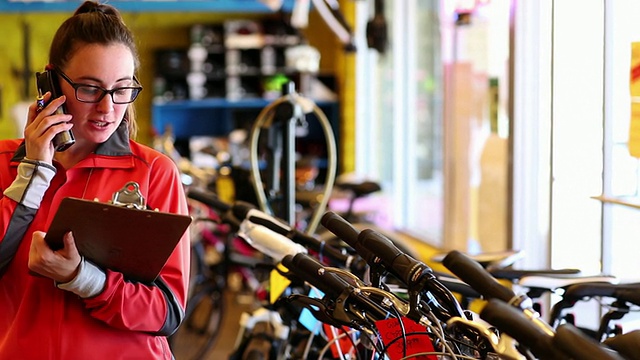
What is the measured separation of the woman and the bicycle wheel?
10.4ft

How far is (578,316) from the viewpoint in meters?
3.69

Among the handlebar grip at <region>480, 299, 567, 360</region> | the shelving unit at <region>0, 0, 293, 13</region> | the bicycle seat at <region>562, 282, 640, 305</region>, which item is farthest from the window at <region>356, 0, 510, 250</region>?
the handlebar grip at <region>480, 299, 567, 360</region>

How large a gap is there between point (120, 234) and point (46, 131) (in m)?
0.26

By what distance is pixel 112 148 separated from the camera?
190 centimetres

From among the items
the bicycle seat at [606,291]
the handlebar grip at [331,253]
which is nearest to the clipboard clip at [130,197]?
the handlebar grip at [331,253]

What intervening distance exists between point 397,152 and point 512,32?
3.07 metres

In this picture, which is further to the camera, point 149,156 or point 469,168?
point 469,168

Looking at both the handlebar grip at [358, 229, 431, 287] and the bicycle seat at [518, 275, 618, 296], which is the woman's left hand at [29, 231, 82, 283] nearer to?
the handlebar grip at [358, 229, 431, 287]

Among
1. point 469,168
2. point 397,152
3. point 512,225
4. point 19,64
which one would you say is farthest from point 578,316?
point 19,64

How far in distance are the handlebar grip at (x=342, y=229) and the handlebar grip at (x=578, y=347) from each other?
22.9 inches

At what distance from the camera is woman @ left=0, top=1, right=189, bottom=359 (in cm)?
178

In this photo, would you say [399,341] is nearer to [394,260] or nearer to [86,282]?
[394,260]

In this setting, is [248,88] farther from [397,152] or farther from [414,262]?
[414,262]

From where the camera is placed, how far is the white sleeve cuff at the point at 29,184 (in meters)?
1.82
